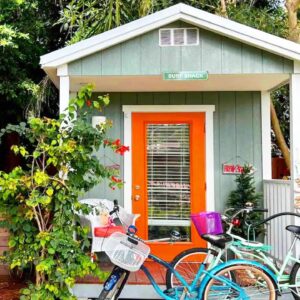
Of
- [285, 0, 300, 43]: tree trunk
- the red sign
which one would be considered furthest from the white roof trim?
[285, 0, 300, 43]: tree trunk

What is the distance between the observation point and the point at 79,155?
12.7 ft

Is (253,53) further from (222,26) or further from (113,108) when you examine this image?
(113,108)

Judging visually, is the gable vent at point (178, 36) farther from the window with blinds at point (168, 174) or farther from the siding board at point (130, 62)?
the window with blinds at point (168, 174)

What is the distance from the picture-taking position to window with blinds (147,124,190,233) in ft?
18.5

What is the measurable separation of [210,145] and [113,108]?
1408 mm

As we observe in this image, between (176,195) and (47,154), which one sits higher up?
(47,154)

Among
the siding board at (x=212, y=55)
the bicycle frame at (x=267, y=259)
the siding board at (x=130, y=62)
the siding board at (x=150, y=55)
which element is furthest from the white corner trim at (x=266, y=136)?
the siding board at (x=130, y=62)

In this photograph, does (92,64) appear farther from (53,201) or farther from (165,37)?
(53,201)

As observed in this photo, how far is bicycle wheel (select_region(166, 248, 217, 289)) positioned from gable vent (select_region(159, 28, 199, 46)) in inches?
83.5

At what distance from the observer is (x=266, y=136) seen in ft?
18.3

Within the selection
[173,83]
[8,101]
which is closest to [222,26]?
[173,83]

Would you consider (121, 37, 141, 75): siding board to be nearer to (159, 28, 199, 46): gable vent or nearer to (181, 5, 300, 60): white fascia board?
→ (159, 28, 199, 46): gable vent

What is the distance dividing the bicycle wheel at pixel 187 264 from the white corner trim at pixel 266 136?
1.95m

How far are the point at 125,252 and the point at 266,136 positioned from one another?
293cm
